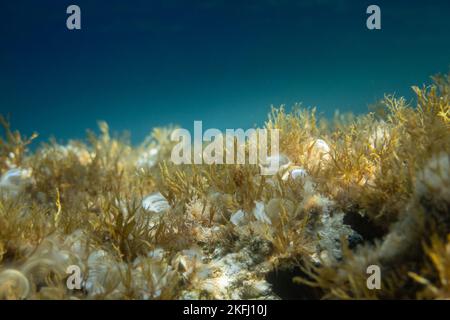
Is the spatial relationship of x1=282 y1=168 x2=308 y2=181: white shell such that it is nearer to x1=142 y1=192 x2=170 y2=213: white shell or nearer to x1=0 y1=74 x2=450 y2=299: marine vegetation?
x1=0 y1=74 x2=450 y2=299: marine vegetation

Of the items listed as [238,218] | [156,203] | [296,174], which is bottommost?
[238,218]

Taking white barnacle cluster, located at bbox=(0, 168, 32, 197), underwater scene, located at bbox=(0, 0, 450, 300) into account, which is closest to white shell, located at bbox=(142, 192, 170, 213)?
underwater scene, located at bbox=(0, 0, 450, 300)

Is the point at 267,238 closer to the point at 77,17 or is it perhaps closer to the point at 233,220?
the point at 233,220

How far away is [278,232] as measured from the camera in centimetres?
339

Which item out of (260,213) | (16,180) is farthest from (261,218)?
(16,180)

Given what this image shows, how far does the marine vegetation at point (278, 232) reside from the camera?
260cm

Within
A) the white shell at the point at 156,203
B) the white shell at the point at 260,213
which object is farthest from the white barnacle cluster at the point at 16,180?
the white shell at the point at 260,213

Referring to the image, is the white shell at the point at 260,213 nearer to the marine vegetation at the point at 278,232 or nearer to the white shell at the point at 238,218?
the marine vegetation at the point at 278,232

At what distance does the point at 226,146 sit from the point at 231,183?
1105 mm

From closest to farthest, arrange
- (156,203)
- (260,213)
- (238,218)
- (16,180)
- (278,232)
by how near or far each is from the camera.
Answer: (278,232), (260,213), (238,218), (156,203), (16,180)

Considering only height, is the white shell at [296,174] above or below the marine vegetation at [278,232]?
above

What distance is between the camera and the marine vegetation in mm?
2602

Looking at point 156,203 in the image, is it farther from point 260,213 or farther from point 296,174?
point 296,174

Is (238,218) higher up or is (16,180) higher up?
(16,180)
